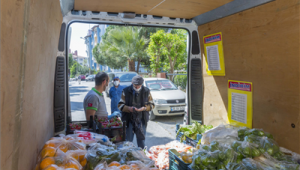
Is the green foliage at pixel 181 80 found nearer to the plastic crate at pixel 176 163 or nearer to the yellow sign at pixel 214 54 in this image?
the yellow sign at pixel 214 54

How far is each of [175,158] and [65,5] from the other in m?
2.49

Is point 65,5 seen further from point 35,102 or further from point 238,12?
point 238,12

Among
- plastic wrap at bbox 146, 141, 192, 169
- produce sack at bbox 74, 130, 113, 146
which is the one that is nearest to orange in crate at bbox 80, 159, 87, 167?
produce sack at bbox 74, 130, 113, 146

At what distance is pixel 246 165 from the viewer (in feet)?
7.03

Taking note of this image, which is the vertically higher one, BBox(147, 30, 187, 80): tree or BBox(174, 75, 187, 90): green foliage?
BBox(147, 30, 187, 80): tree

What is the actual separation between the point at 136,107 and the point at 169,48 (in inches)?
486

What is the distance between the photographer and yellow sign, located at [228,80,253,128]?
2.88 m

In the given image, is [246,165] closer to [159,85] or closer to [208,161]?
[208,161]

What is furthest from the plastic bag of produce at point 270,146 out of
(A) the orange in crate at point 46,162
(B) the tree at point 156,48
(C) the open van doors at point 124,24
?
(B) the tree at point 156,48

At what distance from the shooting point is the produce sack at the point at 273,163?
203 cm

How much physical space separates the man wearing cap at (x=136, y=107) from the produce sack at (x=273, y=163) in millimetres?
2358

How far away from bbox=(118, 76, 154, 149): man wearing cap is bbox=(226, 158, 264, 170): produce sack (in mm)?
2270

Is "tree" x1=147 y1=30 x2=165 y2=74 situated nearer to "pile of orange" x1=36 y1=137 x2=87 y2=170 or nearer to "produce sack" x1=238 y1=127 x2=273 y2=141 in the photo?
"produce sack" x1=238 y1=127 x2=273 y2=141

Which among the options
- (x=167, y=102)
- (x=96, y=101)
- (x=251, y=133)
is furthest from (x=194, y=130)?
(x=167, y=102)
